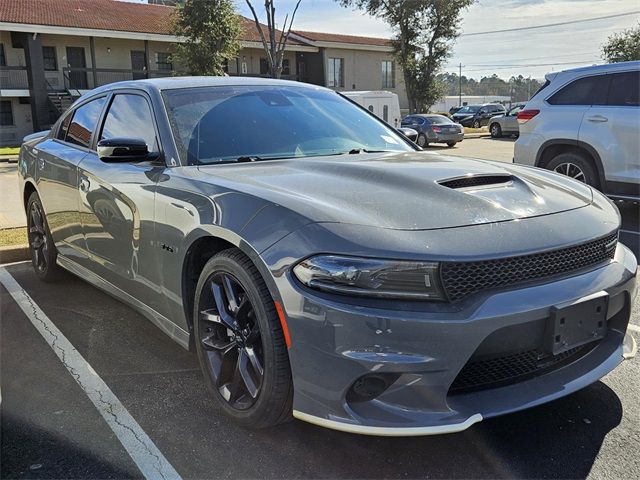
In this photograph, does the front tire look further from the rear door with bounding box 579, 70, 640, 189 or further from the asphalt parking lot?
the rear door with bounding box 579, 70, 640, 189

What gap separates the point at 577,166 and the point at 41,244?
609cm

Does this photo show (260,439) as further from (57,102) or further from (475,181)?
(57,102)

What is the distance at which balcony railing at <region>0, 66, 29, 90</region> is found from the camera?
26.1m

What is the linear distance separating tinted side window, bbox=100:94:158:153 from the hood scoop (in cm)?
168

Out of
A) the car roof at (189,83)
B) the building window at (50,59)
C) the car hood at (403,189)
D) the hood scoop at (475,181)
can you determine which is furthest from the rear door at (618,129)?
the building window at (50,59)

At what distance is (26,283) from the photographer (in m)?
5.28

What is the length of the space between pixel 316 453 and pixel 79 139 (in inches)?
125

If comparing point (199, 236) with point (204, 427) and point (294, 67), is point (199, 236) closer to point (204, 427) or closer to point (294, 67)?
point (204, 427)

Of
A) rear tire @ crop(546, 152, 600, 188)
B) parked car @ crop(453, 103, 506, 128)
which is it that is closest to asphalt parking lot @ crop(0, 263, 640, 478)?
rear tire @ crop(546, 152, 600, 188)

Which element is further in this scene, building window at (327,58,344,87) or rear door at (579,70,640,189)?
building window at (327,58,344,87)

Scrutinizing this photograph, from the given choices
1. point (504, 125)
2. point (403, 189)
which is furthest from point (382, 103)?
point (403, 189)

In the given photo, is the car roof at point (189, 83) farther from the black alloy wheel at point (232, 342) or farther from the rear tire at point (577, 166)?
the rear tire at point (577, 166)

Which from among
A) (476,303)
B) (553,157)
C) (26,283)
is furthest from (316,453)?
(553,157)

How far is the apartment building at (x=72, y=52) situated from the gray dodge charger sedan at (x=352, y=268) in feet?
81.2
